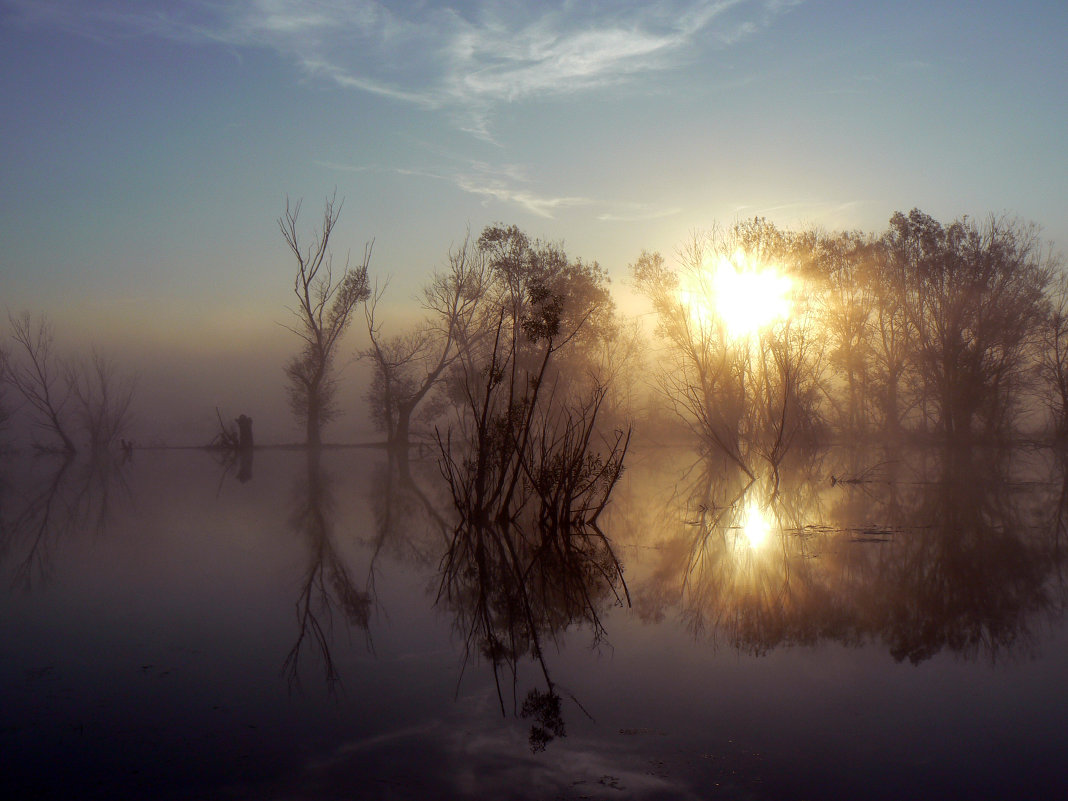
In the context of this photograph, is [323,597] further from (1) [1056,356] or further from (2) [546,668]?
(1) [1056,356]

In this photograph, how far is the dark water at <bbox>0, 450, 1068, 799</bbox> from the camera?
3398 mm

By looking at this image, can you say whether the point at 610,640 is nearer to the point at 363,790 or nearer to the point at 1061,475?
the point at 363,790

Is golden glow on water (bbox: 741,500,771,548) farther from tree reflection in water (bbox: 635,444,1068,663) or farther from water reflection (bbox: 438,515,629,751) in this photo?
water reflection (bbox: 438,515,629,751)

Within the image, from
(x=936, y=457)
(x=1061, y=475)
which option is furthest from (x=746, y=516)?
(x=936, y=457)

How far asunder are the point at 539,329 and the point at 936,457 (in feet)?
75.3

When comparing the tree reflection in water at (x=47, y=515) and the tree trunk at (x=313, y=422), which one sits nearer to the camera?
the tree reflection in water at (x=47, y=515)

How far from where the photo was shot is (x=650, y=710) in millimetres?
4191

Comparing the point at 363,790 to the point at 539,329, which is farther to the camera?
the point at 539,329

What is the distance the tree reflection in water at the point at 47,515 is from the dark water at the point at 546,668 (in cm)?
10

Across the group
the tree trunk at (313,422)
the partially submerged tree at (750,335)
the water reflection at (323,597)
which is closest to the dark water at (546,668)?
the water reflection at (323,597)

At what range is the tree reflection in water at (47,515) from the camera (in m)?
8.84

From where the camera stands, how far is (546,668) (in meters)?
4.94

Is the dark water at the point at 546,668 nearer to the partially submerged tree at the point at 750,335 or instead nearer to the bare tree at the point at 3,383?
the partially submerged tree at the point at 750,335

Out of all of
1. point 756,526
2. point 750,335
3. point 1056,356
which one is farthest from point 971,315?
point 756,526
